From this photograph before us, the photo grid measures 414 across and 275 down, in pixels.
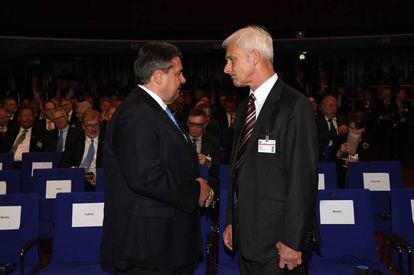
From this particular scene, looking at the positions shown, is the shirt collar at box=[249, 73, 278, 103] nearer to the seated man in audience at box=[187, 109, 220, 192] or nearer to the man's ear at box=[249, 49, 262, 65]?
the man's ear at box=[249, 49, 262, 65]

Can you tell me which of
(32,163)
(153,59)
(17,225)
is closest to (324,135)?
(32,163)

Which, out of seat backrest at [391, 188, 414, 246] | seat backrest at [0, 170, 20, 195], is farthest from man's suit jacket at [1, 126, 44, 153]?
seat backrest at [391, 188, 414, 246]

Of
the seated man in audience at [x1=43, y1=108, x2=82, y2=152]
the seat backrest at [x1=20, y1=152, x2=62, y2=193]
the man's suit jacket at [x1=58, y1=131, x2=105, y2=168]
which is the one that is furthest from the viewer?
the seated man in audience at [x1=43, y1=108, x2=82, y2=152]

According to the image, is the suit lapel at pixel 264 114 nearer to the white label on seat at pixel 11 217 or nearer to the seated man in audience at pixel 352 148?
the white label on seat at pixel 11 217

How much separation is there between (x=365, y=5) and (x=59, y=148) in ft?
30.9

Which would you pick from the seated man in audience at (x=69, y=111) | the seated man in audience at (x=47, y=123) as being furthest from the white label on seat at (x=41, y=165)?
the seated man in audience at (x=69, y=111)

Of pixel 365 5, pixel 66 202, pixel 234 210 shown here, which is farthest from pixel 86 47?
pixel 234 210

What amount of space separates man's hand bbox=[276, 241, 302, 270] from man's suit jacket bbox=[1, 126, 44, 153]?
5.06 m

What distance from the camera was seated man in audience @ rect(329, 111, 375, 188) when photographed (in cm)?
530

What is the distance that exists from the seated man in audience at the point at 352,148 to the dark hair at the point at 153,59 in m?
3.45

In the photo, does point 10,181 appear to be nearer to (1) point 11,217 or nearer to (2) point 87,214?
(1) point 11,217

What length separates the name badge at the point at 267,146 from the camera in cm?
215

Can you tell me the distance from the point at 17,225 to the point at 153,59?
1.95 m

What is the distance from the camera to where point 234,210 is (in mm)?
2418
